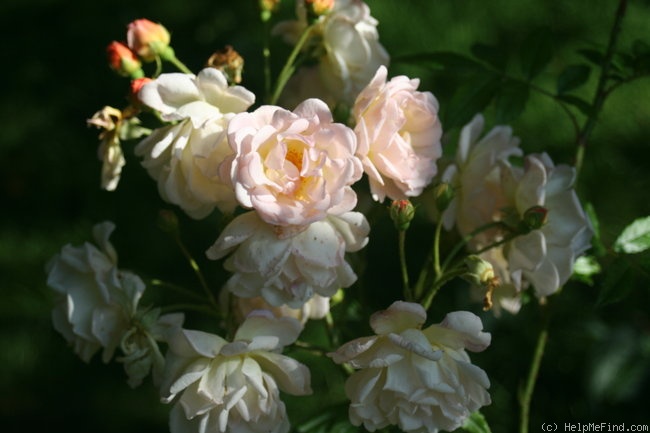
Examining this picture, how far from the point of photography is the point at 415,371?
38.3 inches

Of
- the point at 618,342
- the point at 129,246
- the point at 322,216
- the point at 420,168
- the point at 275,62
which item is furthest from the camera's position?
the point at 275,62

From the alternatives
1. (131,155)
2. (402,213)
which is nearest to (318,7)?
(402,213)

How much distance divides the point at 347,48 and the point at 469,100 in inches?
7.2

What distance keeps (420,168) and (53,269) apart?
1.58ft

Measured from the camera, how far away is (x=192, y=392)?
995 mm

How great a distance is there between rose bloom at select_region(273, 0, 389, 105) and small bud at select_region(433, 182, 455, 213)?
0.25 meters

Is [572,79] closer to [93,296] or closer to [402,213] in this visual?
[402,213]

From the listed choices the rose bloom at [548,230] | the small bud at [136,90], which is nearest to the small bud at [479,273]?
the rose bloom at [548,230]

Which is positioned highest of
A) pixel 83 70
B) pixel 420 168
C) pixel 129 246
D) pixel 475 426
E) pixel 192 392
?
pixel 420 168

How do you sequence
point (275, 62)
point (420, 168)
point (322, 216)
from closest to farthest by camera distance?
point (322, 216)
point (420, 168)
point (275, 62)

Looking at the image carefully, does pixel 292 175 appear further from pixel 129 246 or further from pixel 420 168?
pixel 129 246

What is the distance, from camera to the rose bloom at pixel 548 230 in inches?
43.2

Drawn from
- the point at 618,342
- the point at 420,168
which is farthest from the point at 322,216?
the point at 618,342

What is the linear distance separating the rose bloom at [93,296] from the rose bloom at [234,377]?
122 millimetres
